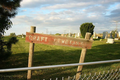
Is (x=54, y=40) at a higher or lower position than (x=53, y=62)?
higher

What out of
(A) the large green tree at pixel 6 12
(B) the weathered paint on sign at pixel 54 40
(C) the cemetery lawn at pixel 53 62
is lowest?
(C) the cemetery lawn at pixel 53 62

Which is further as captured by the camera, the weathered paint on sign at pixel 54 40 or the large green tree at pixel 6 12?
the large green tree at pixel 6 12

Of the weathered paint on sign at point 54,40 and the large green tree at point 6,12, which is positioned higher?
the large green tree at point 6,12

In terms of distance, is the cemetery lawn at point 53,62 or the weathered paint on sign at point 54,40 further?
the cemetery lawn at point 53,62

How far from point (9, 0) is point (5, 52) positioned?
2.01m

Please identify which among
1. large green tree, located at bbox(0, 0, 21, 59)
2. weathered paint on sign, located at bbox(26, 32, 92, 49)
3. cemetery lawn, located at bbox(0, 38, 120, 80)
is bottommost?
cemetery lawn, located at bbox(0, 38, 120, 80)

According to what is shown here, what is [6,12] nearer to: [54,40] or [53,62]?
[54,40]

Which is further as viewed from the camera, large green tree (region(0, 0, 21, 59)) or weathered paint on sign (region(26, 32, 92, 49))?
large green tree (region(0, 0, 21, 59))

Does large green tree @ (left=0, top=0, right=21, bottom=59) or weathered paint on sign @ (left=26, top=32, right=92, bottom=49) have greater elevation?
large green tree @ (left=0, top=0, right=21, bottom=59)

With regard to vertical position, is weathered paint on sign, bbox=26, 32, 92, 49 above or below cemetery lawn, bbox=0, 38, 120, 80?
above

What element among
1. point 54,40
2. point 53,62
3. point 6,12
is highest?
point 6,12

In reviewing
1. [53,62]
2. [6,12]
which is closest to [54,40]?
[6,12]

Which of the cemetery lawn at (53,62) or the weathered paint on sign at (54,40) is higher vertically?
the weathered paint on sign at (54,40)

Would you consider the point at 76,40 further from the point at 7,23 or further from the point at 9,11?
the point at 9,11
